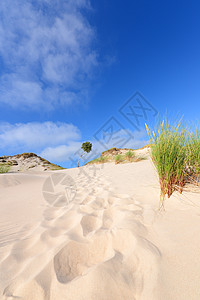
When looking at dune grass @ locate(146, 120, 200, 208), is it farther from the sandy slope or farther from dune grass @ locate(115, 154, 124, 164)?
dune grass @ locate(115, 154, 124, 164)

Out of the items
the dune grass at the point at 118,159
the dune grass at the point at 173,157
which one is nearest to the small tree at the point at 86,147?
the dune grass at the point at 118,159

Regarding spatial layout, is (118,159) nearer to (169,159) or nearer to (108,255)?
(169,159)

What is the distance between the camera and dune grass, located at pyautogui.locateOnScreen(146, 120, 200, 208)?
1.71 metres

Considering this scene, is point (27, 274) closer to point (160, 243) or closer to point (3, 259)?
point (3, 259)

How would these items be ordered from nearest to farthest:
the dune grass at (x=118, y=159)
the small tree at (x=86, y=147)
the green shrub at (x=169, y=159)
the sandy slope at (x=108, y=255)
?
the sandy slope at (x=108, y=255), the green shrub at (x=169, y=159), the dune grass at (x=118, y=159), the small tree at (x=86, y=147)

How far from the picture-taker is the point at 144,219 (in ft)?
4.42

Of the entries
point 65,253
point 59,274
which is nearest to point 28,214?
point 65,253

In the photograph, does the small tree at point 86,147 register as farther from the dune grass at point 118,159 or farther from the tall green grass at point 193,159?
the tall green grass at point 193,159

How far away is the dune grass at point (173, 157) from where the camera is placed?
1708 millimetres

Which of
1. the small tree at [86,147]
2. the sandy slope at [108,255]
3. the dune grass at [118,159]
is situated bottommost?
the sandy slope at [108,255]

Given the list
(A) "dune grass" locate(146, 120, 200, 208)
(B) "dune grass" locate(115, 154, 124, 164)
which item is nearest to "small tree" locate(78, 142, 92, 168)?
(B) "dune grass" locate(115, 154, 124, 164)

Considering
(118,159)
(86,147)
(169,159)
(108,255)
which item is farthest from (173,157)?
(86,147)

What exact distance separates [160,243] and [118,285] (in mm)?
439

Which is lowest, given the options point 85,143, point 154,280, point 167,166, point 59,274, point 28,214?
point 154,280
